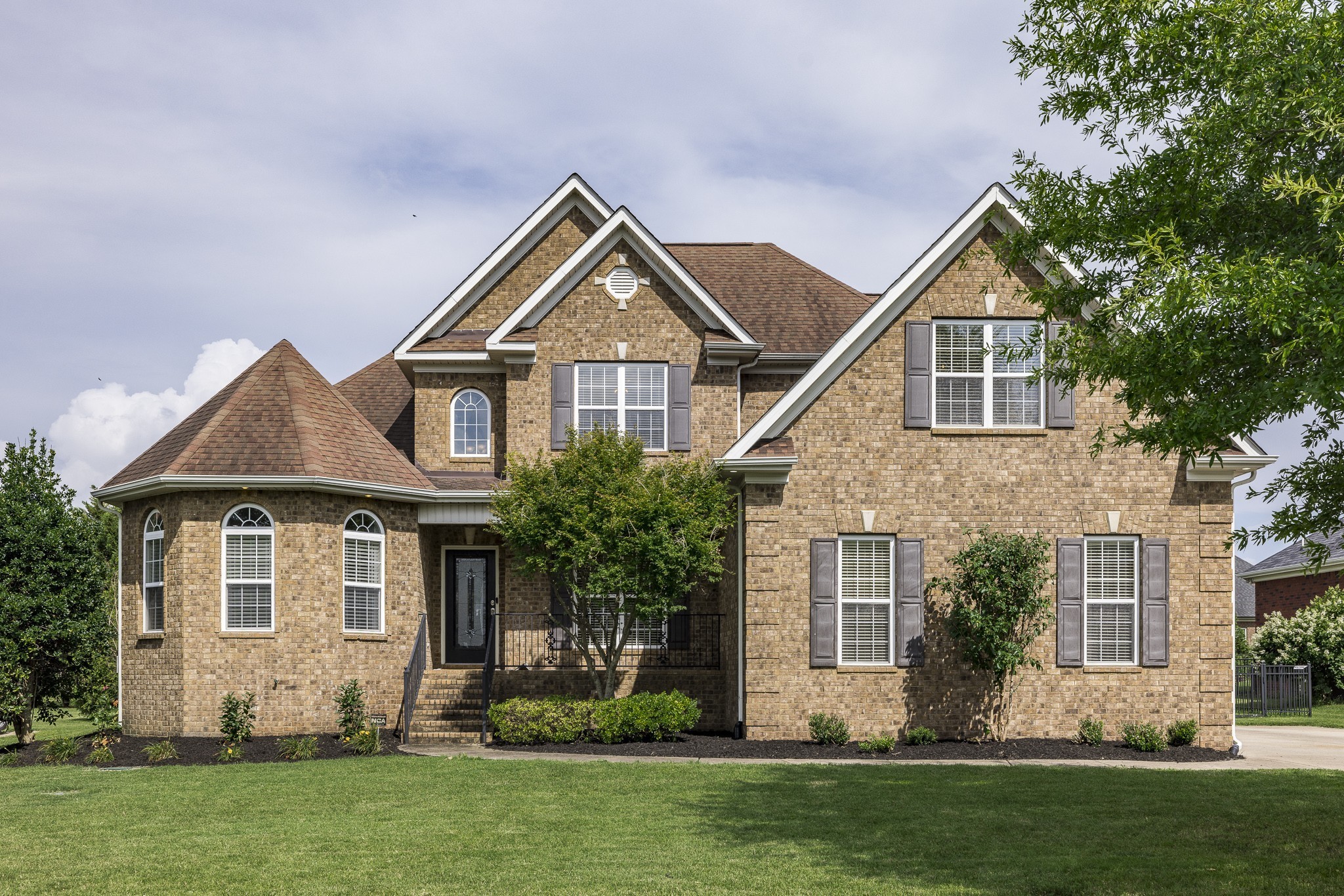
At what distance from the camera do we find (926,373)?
17.8 m

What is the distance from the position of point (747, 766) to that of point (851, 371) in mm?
6198

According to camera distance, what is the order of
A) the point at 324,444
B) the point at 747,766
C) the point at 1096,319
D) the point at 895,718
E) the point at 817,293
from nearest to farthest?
the point at 1096,319
the point at 747,766
the point at 895,718
the point at 324,444
the point at 817,293

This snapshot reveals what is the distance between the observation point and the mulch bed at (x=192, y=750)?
16.7 meters

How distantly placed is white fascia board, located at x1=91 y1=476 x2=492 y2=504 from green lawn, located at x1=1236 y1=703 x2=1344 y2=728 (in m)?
16.5

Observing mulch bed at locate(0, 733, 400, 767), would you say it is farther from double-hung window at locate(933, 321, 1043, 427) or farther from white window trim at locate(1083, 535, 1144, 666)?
white window trim at locate(1083, 535, 1144, 666)

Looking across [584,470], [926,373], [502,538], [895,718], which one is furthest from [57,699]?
[926,373]

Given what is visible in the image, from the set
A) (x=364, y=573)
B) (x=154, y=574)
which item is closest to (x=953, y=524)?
(x=364, y=573)

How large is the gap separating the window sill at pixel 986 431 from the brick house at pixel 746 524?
0.23ft

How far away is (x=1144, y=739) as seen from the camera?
1688 centimetres

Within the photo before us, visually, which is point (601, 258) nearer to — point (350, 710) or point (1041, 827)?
point (350, 710)

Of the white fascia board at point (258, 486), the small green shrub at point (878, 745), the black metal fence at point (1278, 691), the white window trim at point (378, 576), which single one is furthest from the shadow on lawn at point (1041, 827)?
the black metal fence at point (1278, 691)

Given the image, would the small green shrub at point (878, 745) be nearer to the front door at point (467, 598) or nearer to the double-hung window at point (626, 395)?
the double-hung window at point (626, 395)

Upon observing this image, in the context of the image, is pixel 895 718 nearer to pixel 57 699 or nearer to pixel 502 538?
pixel 502 538

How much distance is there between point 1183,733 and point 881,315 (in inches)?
299
